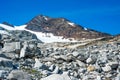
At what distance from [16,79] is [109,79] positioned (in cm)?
561

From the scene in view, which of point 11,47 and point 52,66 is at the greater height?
point 11,47

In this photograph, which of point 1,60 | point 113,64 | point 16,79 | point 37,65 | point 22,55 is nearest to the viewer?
point 16,79

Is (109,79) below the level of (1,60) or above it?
below

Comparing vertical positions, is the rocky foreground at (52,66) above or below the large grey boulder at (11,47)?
below

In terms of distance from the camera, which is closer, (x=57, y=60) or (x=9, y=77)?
(x=9, y=77)

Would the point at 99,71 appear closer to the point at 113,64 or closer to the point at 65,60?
the point at 113,64

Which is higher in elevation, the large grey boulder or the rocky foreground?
→ the large grey boulder

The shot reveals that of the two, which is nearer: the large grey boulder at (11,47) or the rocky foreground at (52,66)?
the rocky foreground at (52,66)

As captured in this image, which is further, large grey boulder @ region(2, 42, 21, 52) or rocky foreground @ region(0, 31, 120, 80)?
large grey boulder @ region(2, 42, 21, 52)

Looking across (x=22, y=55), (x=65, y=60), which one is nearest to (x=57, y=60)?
(x=65, y=60)

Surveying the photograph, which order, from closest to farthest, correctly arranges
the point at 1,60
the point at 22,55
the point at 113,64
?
the point at 1,60, the point at 113,64, the point at 22,55

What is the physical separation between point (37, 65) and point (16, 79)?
23.3 feet

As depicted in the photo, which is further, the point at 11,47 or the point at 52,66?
the point at 11,47

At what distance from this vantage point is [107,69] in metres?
19.4
